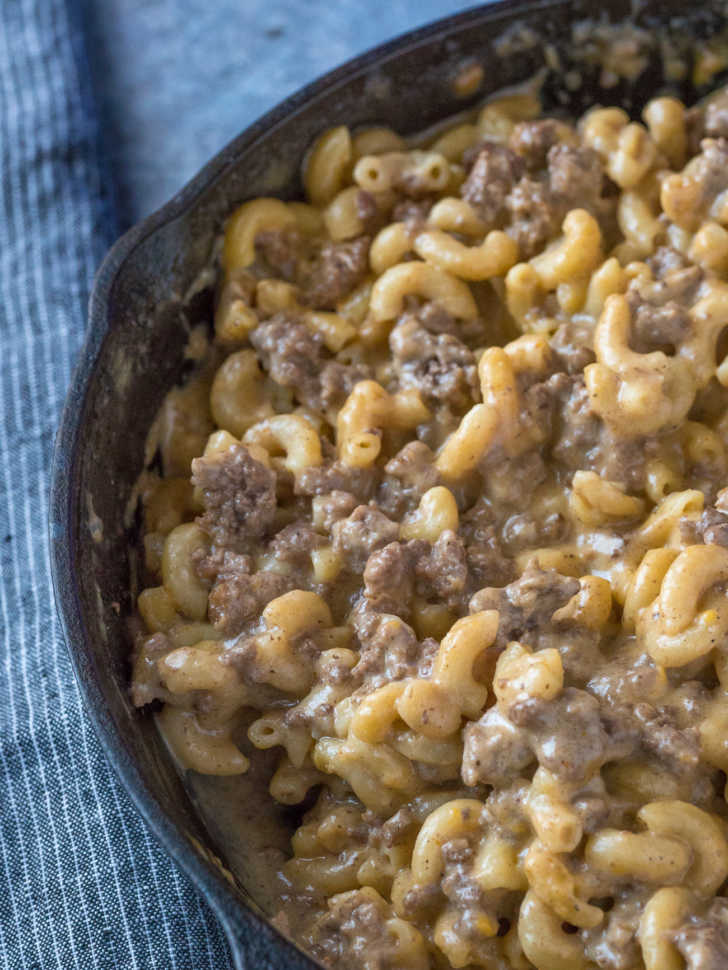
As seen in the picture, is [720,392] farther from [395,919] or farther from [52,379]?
[52,379]

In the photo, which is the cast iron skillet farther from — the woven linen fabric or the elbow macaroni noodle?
the woven linen fabric

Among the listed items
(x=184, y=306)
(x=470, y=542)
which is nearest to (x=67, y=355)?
(x=184, y=306)

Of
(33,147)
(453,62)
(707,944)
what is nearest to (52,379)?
(33,147)

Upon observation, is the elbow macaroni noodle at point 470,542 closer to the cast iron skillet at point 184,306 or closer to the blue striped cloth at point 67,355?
the cast iron skillet at point 184,306

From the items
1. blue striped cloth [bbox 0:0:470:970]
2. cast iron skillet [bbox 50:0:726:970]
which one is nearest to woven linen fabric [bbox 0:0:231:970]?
blue striped cloth [bbox 0:0:470:970]

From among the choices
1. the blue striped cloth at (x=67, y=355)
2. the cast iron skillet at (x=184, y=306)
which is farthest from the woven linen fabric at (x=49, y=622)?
the cast iron skillet at (x=184, y=306)

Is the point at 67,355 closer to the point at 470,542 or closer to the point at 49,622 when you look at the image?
the point at 49,622
